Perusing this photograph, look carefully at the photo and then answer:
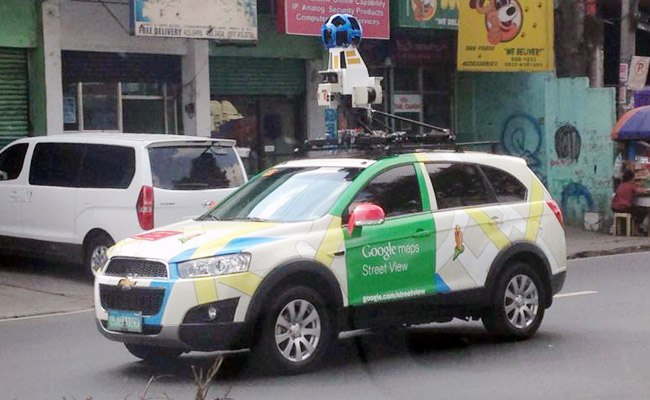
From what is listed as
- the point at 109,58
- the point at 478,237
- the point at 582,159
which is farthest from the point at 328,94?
the point at 582,159

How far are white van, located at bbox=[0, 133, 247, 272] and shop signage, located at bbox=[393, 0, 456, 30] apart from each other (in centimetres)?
751

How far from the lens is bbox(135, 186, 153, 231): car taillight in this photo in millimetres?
15047

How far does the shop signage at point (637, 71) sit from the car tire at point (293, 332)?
51.3 feet

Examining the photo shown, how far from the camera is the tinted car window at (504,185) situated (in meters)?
11.2

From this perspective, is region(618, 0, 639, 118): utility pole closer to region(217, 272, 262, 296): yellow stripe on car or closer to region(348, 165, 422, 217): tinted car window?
region(348, 165, 422, 217): tinted car window

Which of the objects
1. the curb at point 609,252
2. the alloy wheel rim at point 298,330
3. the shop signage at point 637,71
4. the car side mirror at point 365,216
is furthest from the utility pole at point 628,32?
the alloy wheel rim at point 298,330

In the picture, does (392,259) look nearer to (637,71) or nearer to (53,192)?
(53,192)

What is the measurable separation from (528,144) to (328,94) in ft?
38.5

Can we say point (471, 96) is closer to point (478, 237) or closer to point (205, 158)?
point (205, 158)

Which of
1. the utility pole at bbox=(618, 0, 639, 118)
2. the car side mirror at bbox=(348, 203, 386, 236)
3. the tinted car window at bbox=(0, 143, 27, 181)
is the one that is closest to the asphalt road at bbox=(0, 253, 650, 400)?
the car side mirror at bbox=(348, 203, 386, 236)

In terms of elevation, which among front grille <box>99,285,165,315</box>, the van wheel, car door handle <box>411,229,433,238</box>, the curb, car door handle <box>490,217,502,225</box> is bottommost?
the curb

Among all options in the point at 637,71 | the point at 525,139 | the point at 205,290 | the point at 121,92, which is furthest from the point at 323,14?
the point at 205,290

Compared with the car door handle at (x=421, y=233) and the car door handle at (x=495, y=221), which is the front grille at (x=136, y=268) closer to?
the car door handle at (x=421, y=233)

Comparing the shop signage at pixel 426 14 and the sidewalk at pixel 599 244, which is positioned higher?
the shop signage at pixel 426 14
